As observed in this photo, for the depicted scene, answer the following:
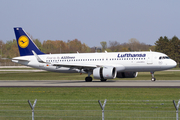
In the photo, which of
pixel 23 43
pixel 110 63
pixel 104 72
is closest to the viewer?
pixel 104 72

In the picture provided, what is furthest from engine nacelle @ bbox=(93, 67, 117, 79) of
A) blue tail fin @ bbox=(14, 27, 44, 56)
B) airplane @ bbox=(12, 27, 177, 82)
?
blue tail fin @ bbox=(14, 27, 44, 56)

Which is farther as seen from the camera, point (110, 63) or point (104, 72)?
point (110, 63)

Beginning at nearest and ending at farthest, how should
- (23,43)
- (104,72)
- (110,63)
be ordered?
(104,72)
(110,63)
(23,43)

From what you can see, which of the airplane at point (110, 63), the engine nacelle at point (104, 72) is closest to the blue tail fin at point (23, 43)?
the airplane at point (110, 63)

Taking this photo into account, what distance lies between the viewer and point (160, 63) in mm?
40938

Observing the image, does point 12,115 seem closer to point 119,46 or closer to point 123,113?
point 123,113

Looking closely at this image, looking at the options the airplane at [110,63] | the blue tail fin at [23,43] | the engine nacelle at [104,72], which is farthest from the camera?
the blue tail fin at [23,43]

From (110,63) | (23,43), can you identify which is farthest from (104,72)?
(23,43)

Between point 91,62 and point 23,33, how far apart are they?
12834 millimetres

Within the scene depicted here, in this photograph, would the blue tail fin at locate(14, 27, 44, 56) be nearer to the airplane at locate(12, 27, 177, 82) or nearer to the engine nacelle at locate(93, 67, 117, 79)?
the airplane at locate(12, 27, 177, 82)

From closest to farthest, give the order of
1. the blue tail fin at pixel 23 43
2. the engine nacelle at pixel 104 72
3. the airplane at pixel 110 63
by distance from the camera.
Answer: the engine nacelle at pixel 104 72, the airplane at pixel 110 63, the blue tail fin at pixel 23 43

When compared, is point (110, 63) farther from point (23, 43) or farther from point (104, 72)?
point (23, 43)

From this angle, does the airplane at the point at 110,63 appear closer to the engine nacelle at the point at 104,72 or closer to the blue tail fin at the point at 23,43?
the engine nacelle at the point at 104,72

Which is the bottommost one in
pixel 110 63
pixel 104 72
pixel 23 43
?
pixel 104 72
